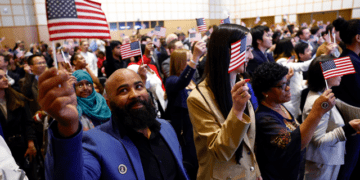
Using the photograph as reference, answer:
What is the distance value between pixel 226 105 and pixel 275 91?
26.1 inches

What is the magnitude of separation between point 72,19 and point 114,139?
2.42 ft

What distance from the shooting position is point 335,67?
237 centimetres

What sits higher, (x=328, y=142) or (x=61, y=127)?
(x=61, y=127)

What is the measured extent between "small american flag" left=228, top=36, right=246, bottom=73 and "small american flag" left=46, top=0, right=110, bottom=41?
90 cm

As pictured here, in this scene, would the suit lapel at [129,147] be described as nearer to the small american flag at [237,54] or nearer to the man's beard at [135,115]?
the man's beard at [135,115]

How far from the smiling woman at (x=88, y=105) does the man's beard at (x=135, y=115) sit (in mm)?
1003

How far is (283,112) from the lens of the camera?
7.14 ft

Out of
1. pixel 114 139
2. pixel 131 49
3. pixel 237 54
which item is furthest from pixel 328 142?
pixel 131 49

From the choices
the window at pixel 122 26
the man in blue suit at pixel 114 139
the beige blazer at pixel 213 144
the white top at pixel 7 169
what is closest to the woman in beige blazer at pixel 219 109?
the beige blazer at pixel 213 144

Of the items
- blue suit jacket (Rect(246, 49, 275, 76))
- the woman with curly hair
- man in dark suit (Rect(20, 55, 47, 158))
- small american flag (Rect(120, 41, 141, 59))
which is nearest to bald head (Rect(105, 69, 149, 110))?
the woman with curly hair

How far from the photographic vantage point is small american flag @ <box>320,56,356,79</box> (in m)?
Answer: 2.33

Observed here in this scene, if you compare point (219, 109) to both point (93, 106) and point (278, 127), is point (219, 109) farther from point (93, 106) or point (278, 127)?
point (93, 106)

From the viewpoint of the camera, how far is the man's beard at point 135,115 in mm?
1521

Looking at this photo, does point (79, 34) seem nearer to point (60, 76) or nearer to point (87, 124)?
point (60, 76)
